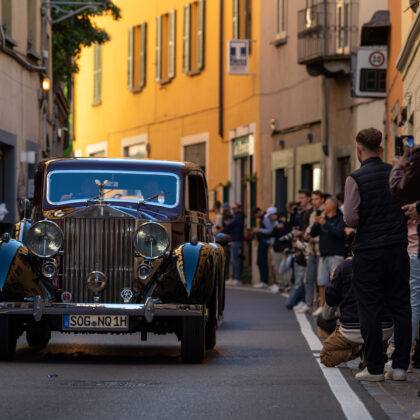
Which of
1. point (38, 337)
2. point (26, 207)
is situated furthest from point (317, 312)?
point (26, 207)

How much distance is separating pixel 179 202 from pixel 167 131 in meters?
29.0

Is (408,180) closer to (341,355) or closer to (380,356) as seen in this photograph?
(380,356)

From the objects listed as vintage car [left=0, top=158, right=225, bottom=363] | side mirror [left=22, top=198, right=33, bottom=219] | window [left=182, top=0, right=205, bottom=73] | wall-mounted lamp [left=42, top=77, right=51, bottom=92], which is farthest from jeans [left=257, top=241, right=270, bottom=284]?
vintage car [left=0, top=158, right=225, bottom=363]

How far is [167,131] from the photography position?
43.4 meters

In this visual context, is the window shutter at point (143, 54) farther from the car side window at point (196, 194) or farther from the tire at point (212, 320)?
the tire at point (212, 320)

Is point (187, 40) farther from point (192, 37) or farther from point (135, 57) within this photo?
point (135, 57)

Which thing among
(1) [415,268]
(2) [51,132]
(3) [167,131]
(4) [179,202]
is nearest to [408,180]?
(1) [415,268]

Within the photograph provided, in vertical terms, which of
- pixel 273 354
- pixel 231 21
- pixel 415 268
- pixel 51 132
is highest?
pixel 231 21

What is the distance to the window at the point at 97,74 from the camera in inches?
1933

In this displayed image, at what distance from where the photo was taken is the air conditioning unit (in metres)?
26.9

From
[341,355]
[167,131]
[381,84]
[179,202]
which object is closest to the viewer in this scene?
[341,355]

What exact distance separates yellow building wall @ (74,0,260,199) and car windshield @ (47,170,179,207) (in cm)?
2198

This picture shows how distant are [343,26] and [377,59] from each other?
2532mm

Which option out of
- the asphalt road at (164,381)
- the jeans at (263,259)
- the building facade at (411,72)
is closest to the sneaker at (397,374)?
the asphalt road at (164,381)
